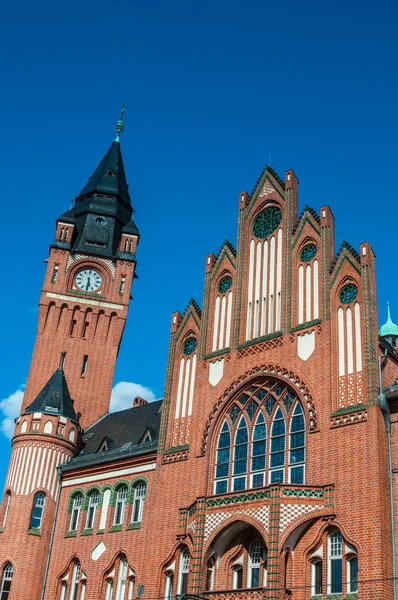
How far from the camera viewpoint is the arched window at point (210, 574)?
28.9 metres

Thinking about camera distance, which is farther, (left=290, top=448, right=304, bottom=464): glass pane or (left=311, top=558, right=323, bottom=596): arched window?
(left=290, top=448, right=304, bottom=464): glass pane

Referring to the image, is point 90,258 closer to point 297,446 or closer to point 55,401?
point 55,401

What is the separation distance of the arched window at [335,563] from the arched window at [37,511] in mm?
17613

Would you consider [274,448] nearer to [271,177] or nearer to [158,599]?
[158,599]

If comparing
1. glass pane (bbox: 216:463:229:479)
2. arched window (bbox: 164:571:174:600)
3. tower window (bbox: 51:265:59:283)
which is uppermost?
tower window (bbox: 51:265:59:283)

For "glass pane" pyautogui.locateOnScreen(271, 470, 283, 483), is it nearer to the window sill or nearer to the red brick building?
the red brick building

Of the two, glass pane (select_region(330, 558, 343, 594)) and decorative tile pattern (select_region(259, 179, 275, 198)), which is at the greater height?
decorative tile pattern (select_region(259, 179, 275, 198))

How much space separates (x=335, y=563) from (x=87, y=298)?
30051 millimetres

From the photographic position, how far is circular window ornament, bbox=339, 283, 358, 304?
29.9 metres

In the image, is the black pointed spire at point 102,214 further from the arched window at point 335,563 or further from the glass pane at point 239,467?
the arched window at point 335,563

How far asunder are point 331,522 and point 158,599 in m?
8.99

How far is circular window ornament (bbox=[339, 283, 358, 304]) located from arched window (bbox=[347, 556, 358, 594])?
32.7ft

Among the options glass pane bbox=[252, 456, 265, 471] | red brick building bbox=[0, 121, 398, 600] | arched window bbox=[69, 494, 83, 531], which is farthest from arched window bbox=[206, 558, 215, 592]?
arched window bbox=[69, 494, 83, 531]

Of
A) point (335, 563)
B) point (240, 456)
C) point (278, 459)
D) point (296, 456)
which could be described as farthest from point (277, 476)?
point (335, 563)
